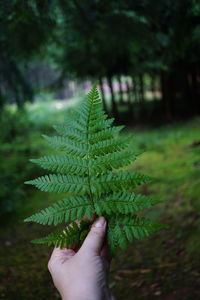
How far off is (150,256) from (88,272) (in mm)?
3216

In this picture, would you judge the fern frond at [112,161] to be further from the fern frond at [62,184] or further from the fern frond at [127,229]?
the fern frond at [127,229]

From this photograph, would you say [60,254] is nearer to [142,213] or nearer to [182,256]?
[182,256]

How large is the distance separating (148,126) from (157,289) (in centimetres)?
1348

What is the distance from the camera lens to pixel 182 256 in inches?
167

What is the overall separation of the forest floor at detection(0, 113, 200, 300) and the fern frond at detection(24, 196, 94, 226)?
242 cm

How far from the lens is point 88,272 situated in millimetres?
1416

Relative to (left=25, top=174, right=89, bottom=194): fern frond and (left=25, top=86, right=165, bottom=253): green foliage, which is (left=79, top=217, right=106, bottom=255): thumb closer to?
(left=25, top=86, right=165, bottom=253): green foliage

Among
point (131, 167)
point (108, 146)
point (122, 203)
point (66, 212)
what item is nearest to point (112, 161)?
point (108, 146)

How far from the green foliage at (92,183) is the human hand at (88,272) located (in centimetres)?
6

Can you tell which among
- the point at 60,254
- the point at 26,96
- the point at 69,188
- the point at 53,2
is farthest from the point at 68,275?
the point at 26,96

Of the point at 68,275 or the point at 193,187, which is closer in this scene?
the point at 68,275

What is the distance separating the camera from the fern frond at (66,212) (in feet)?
4.65

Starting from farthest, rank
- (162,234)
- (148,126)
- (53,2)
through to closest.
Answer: (148,126) < (162,234) < (53,2)

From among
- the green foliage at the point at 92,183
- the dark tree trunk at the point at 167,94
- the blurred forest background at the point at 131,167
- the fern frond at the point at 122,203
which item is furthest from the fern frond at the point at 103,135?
the dark tree trunk at the point at 167,94
